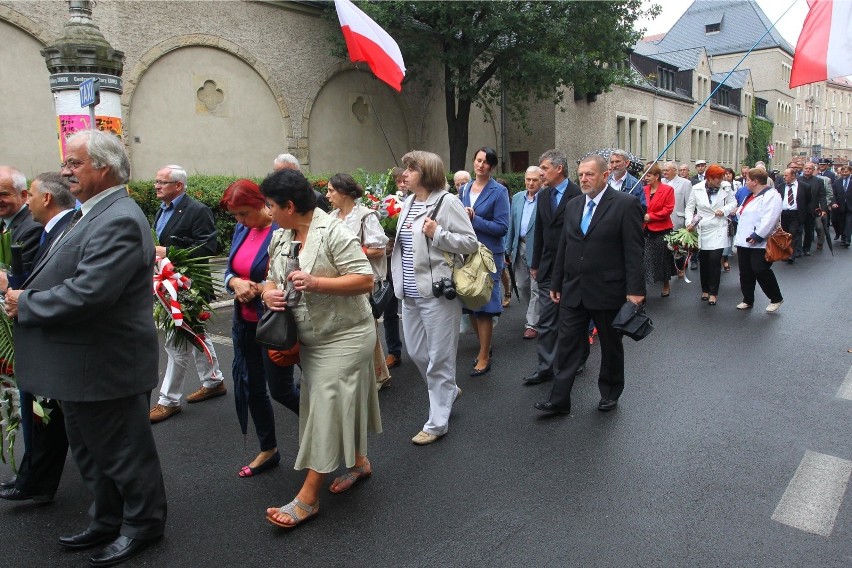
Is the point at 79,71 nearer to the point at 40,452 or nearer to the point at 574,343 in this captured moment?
the point at 40,452

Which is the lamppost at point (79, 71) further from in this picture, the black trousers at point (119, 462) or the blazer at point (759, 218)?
the blazer at point (759, 218)

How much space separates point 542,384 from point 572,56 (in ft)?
55.8

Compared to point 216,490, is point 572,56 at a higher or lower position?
higher

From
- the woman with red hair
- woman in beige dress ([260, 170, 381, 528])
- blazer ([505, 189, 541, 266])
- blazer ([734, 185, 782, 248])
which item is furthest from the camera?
blazer ([734, 185, 782, 248])

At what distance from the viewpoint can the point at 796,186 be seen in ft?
43.2

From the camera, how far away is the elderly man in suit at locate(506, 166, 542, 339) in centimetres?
715

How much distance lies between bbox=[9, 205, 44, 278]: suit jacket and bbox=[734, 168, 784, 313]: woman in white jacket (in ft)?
26.8

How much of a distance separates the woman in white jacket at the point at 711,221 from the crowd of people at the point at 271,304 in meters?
4.44

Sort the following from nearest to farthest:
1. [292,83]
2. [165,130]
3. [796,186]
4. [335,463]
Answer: [335,463] < [796,186] < [165,130] < [292,83]

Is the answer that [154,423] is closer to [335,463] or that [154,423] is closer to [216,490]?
[216,490]

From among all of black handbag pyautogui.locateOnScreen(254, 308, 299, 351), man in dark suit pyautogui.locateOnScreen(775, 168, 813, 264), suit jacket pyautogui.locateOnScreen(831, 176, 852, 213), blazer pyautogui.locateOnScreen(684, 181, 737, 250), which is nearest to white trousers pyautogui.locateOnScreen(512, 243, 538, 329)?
blazer pyautogui.locateOnScreen(684, 181, 737, 250)

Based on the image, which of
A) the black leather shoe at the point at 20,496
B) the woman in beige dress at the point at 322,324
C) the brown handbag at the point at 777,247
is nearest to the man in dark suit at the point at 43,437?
the black leather shoe at the point at 20,496

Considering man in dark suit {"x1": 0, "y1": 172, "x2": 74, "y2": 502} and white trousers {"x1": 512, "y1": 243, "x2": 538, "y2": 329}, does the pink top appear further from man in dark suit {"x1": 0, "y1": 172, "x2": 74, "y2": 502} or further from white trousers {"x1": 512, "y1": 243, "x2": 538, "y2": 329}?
white trousers {"x1": 512, "y1": 243, "x2": 538, "y2": 329}

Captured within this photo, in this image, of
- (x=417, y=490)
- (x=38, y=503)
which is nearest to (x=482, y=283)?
(x=417, y=490)
